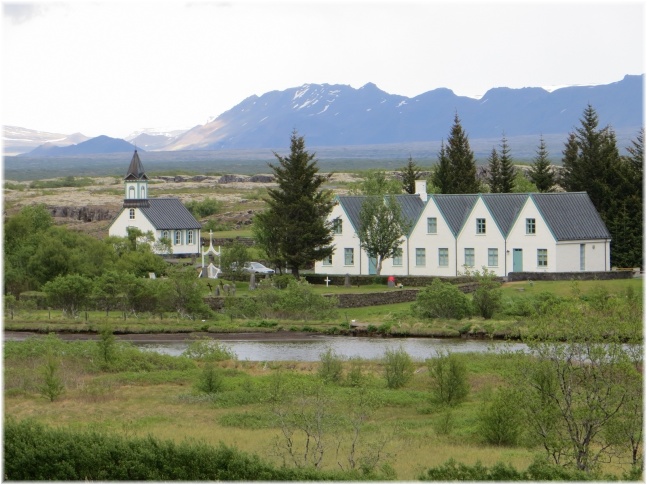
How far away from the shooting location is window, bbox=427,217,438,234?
58.8m

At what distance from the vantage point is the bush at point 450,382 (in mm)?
29781

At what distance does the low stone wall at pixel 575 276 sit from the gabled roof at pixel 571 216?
91.6 inches

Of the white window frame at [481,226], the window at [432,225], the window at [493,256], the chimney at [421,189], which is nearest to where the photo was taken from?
the window at [493,256]

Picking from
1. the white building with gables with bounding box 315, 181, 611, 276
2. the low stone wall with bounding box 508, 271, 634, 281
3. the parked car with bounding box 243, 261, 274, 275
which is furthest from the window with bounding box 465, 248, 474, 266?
the parked car with bounding box 243, 261, 274, 275

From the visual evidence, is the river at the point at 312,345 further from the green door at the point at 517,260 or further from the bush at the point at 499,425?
the green door at the point at 517,260

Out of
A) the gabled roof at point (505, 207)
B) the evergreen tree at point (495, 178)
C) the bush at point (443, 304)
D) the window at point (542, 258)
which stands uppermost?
the evergreen tree at point (495, 178)

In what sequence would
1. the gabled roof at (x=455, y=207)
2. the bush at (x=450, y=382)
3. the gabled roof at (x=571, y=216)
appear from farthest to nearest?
the gabled roof at (x=455, y=207) < the gabled roof at (x=571, y=216) < the bush at (x=450, y=382)

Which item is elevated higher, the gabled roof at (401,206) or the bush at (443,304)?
the gabled roof at (401,206)

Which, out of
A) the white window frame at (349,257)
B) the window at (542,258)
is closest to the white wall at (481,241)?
the window at (542,258)

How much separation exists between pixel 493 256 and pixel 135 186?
25.5 metres

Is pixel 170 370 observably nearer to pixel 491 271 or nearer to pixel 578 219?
pixel 491 271

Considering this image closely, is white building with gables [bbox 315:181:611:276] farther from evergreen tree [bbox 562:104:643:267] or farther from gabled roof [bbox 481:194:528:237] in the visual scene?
evergreen tree [bbox 562:104:643:267]

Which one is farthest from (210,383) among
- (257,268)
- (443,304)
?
(257,268)

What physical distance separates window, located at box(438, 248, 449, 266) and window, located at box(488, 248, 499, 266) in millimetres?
2276
